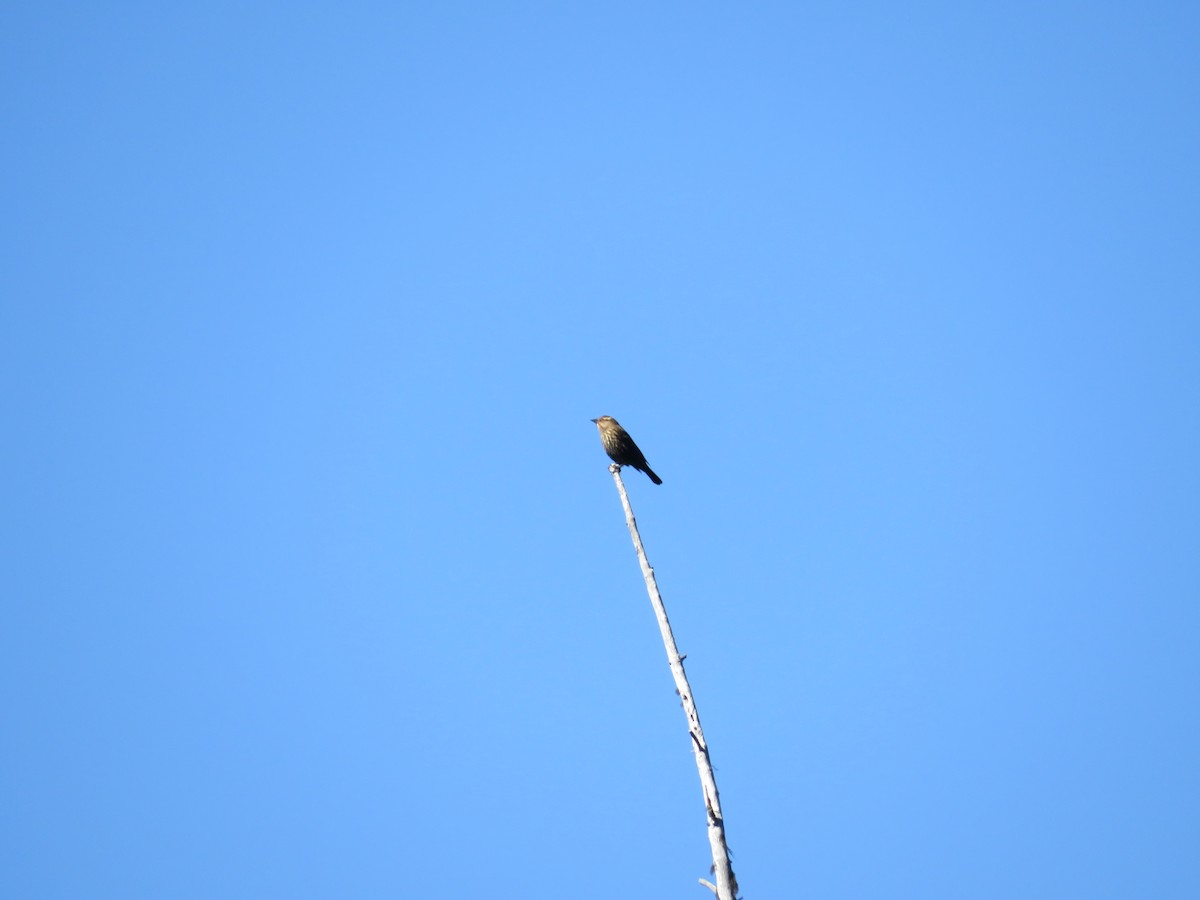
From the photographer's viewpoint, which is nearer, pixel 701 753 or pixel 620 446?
pixel 701 753

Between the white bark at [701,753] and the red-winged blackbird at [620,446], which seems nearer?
the white bark at [701,753]

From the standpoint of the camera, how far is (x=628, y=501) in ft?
31.0

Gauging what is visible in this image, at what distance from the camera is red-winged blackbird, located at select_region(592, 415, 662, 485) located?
13812 millimetres

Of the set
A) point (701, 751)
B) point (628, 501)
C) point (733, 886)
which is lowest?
point (733, 886)

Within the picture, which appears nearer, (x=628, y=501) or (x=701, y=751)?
(x=701, y=751)

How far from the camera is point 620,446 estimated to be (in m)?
13.8

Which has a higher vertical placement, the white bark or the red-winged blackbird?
the red-winged blackbird

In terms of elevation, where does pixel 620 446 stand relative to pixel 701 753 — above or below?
above

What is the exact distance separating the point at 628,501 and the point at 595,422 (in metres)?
5.04

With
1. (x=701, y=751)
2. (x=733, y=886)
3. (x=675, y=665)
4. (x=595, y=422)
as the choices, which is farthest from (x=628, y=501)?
(x=595, y=422)

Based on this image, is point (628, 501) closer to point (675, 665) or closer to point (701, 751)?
point (675, 665)

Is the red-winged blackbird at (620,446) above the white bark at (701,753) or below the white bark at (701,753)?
above

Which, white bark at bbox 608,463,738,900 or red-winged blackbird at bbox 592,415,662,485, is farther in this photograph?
red-winged blackbird at bbox 592,415,662,485

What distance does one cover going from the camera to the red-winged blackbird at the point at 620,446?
13.8 m
